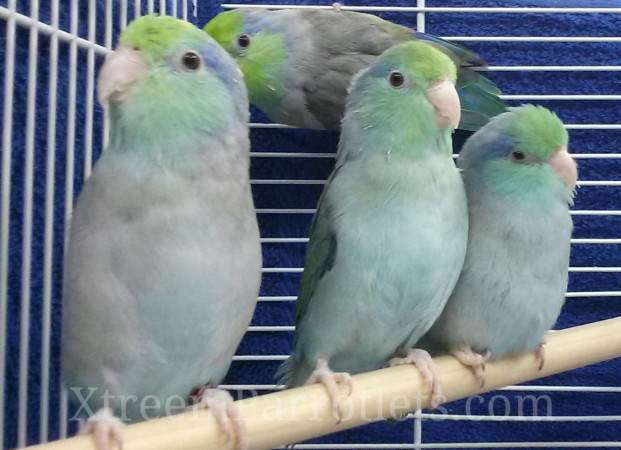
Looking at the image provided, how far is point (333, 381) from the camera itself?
0.90m

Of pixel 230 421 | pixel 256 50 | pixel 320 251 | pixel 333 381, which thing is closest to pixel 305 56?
pixel 256 50

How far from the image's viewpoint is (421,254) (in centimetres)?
94

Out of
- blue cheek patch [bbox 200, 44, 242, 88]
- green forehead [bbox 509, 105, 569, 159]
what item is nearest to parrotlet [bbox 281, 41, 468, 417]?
green forehead [bbox 509, 105, 569, 159]

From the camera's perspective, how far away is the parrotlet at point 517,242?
1.04 meters

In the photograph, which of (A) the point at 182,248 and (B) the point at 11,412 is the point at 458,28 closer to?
(A) the point at 182,248

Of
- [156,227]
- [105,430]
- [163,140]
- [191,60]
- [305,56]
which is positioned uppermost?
[305,56]

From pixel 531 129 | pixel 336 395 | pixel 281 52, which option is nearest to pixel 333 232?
pixel 336 395

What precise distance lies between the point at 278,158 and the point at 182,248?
75cm

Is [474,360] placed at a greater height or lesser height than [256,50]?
lesser

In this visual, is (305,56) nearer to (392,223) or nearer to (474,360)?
(392,223)

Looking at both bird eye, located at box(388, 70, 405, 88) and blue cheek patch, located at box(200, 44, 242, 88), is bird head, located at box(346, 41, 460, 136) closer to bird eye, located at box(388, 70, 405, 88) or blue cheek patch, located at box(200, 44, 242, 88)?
bird eye, located at box(388, 70, 405, 88)

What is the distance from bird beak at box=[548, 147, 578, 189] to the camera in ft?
3.37

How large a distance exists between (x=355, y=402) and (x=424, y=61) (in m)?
0.50

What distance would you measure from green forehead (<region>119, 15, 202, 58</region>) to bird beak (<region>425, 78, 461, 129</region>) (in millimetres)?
364
